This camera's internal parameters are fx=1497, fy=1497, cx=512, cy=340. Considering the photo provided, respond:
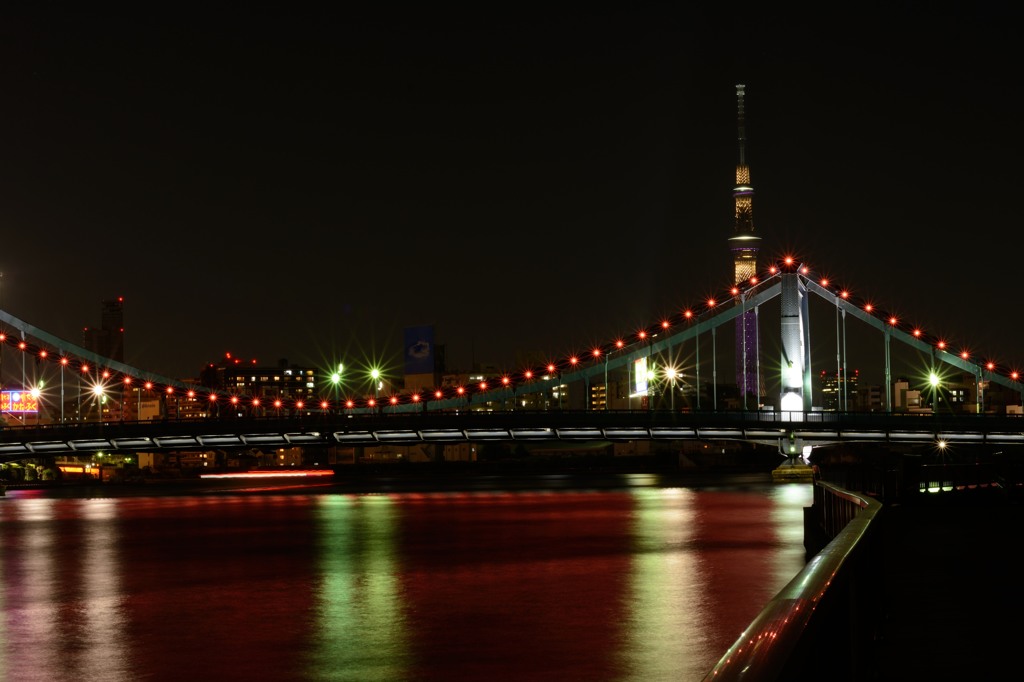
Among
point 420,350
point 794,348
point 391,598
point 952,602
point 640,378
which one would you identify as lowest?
point 391,598

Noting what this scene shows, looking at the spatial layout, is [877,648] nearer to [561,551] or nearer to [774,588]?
[774,588]

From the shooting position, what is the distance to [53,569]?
2716cm

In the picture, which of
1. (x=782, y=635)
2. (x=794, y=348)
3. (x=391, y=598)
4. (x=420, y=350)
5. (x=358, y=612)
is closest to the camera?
(x=782, y=635)

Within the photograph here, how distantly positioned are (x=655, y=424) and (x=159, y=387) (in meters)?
45.1

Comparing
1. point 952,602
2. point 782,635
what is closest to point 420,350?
point 952,602

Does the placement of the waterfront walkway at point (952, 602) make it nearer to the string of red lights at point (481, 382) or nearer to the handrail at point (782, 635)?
the handrail at point (782, 635)

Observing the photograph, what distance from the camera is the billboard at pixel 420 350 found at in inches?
6969

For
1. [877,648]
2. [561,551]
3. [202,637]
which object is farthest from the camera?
[561,551]

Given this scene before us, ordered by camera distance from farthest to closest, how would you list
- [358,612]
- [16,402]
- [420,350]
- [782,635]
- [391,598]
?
[420,350] < [16,402] < [391,598] < [358,612] < [782,635]

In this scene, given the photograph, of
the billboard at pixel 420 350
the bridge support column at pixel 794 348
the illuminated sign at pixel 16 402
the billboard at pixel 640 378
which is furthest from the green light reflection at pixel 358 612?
the billboard at pixel 420 350

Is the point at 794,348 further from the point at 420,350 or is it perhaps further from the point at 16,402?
the point at 420,350

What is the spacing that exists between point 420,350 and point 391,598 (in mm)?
158508

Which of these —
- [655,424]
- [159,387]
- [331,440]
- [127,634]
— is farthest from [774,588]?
[159,387]

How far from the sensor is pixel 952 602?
48.1 feet
